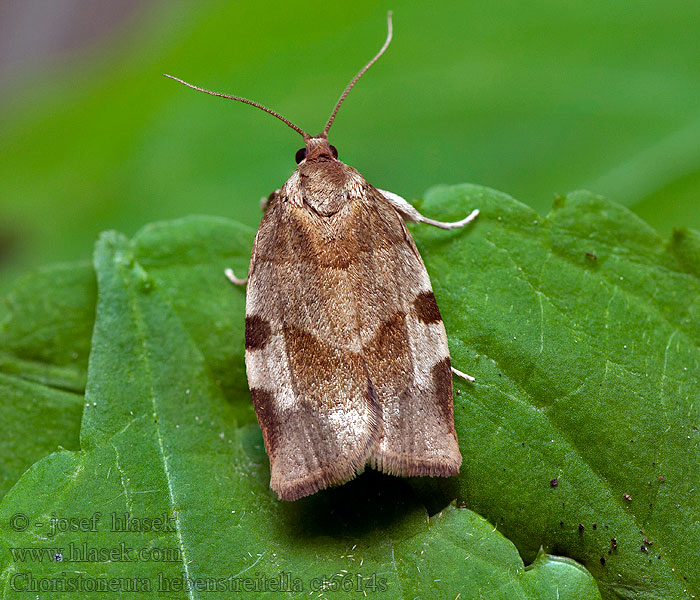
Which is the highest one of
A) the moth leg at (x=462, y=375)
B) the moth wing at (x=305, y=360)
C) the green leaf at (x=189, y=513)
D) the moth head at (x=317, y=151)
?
the moth head at (x=317, y=151)

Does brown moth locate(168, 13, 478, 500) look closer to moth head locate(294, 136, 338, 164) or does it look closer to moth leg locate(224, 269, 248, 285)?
moth leg locate(224, 269, 248, 285)

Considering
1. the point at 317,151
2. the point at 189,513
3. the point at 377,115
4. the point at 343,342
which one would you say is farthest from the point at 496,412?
the point at 377,115

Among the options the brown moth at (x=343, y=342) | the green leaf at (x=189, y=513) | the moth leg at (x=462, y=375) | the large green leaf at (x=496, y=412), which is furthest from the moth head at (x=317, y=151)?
the moth leg at (x=462, y=375)

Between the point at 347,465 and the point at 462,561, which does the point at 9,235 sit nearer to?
the point at 347,465

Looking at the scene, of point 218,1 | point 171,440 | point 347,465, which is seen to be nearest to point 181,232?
point 171,440

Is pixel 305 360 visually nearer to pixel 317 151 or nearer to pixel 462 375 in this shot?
pixel 462 375

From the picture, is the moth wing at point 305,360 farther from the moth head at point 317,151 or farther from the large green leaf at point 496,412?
the moth head at point 317,151
